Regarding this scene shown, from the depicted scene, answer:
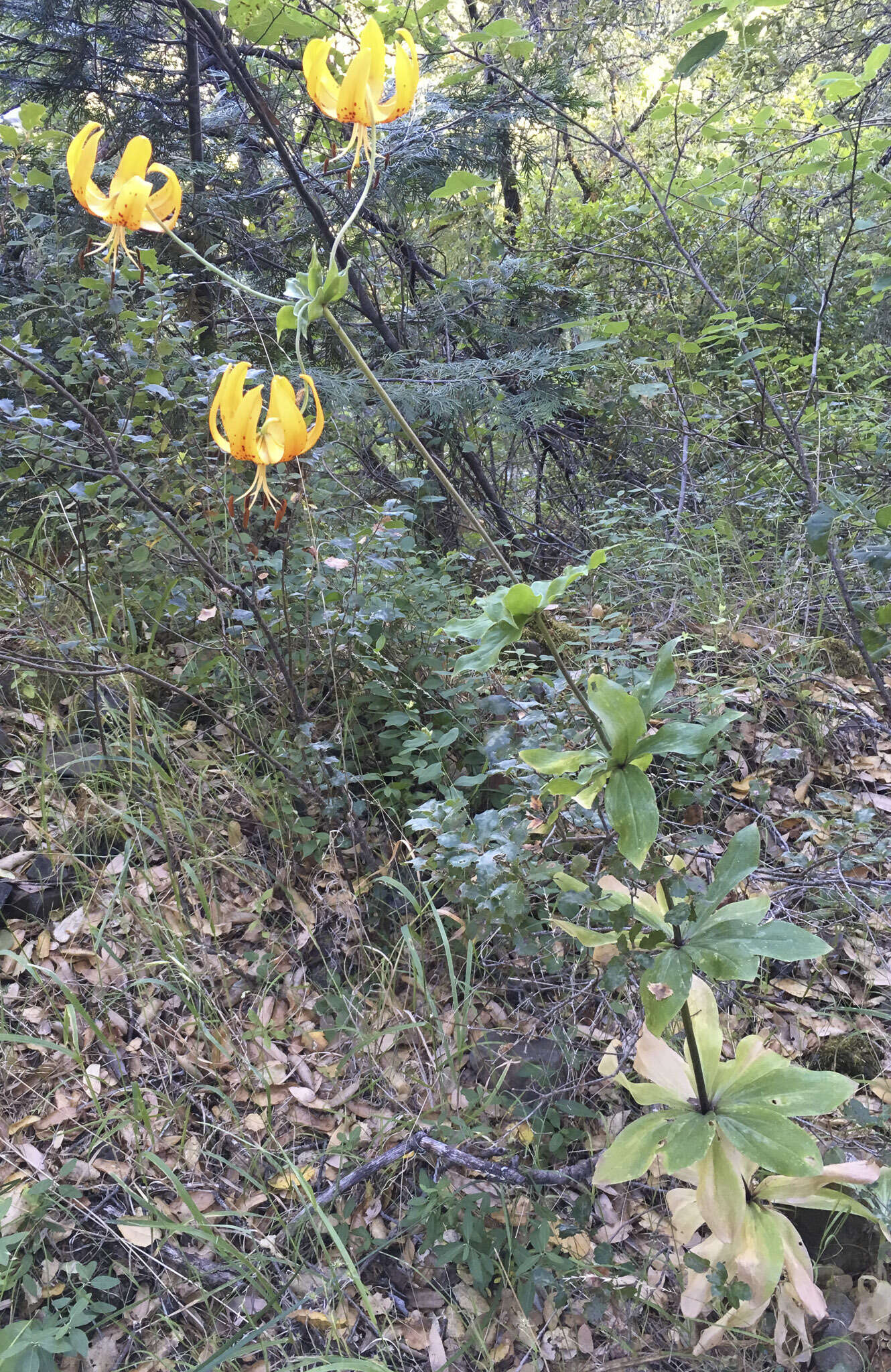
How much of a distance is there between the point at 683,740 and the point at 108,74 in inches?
129

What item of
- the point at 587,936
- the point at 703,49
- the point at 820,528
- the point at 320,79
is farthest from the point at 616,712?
the point at 703,49

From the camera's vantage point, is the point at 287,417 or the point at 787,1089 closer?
the point at 287,417

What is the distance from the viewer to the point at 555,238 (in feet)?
11.2

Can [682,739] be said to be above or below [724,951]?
above

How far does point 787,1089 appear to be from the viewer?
1.02 m

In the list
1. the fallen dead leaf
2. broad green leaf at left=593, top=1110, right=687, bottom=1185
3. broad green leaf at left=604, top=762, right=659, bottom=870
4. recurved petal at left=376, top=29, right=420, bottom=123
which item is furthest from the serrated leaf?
recurved petal at left=376, top=29, right=420, bottom=123

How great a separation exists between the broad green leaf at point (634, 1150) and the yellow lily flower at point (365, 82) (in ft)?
4.24

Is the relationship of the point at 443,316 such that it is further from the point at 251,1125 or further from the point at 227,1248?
the point at 227,1248

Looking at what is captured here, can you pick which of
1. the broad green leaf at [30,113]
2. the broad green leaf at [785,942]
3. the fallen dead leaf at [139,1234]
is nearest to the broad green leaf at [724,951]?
the broad green leaf at [785,942]

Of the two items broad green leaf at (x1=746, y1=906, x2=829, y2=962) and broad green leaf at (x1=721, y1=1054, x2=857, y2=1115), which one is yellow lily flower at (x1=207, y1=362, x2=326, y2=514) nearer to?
broad green leaf at (x1=746, y1=906, x2=829, y2=962)

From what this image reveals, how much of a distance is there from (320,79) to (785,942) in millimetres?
Answer: 1164

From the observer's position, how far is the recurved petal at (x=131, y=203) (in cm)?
94

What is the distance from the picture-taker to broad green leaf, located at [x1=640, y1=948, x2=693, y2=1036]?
3.16 feet

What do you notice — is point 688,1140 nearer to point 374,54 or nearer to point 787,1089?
point 787,1089
